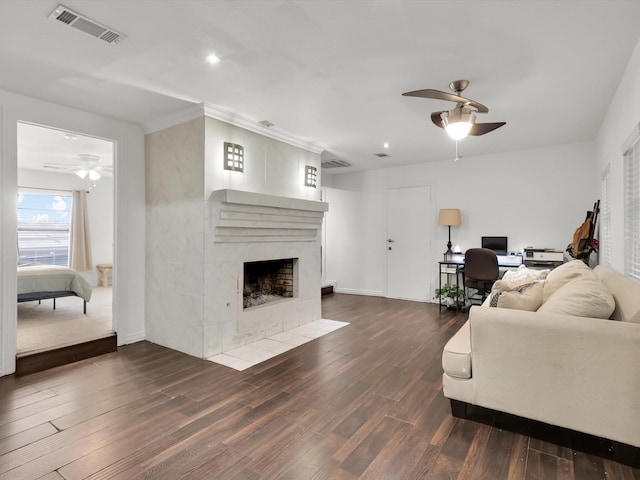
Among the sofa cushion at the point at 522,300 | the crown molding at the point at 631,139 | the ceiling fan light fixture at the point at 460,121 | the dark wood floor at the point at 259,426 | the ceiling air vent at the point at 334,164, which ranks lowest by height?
the dark wood floor at the point at 259,426

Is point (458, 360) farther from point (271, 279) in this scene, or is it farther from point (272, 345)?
point (271, 279)

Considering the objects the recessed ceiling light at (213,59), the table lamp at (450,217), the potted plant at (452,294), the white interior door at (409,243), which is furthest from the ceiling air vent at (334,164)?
the recessed ceiling light at (213,59)

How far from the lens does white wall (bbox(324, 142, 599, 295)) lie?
488 cm

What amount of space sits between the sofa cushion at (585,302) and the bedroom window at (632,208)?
2.75 ft

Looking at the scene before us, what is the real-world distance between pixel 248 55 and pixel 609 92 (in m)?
3.16

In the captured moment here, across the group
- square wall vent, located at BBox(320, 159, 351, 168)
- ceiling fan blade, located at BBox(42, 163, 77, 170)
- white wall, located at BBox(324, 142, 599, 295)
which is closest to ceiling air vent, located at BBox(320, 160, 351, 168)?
square wall vent, located at BBox(320, 159, 351, 168)

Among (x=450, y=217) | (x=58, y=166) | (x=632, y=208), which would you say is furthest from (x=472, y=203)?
(x=58, y=166)

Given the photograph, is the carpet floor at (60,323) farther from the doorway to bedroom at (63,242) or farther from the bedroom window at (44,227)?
the bedroom window at (44,227)

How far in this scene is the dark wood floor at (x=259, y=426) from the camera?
1.78 metres

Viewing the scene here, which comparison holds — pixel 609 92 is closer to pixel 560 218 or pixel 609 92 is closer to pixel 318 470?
pixel 560 218

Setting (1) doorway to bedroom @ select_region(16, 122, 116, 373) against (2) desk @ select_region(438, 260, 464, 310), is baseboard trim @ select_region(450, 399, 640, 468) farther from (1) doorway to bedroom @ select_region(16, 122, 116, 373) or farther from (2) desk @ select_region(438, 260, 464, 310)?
(1) doorway to bedroom @ select_region(16, 122, 116, 373)

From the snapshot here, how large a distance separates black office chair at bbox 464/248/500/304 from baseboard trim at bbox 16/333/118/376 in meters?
4.46

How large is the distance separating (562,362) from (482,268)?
295cm

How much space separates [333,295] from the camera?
6.68 meters
